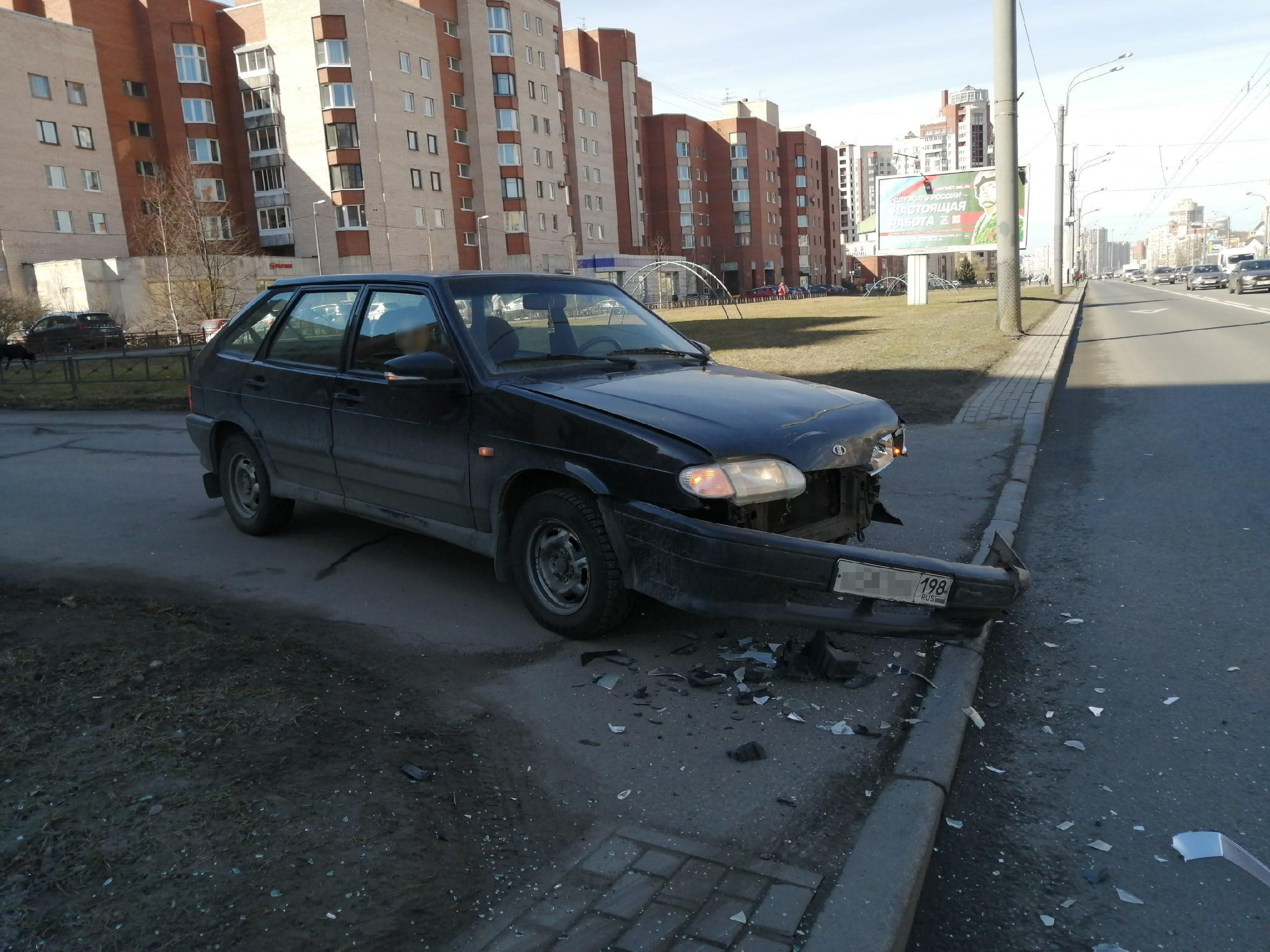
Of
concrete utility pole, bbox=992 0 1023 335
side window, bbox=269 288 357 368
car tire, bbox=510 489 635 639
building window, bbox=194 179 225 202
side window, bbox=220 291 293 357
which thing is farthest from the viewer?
building window, bbox=194 179 225 202

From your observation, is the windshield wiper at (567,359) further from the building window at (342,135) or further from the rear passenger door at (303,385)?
the building window at (342,135)

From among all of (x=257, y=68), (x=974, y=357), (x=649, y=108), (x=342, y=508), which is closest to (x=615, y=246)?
(x=649, y=108)

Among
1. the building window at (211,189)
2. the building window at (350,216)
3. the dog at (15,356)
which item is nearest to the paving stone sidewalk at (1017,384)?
the dog at (15,356)

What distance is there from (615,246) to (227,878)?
296ft

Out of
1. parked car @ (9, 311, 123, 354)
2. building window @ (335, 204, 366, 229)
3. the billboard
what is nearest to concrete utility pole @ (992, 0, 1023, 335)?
the billboard

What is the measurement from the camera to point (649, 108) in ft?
338

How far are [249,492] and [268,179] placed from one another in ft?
209

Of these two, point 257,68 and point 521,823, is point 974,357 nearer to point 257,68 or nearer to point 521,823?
point 521,823

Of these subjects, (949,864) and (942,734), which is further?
(942,734)

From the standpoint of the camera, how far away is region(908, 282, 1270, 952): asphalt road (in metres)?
2.64

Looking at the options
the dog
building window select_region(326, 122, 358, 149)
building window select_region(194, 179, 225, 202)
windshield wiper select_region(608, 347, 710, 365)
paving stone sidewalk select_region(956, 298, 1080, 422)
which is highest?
building window select_region(326, 122, 358, 149)

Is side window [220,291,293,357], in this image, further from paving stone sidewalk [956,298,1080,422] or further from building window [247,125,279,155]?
building window [247,125,279,155]

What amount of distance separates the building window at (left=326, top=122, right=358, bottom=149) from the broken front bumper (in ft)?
212

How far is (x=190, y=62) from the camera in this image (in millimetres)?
61000
